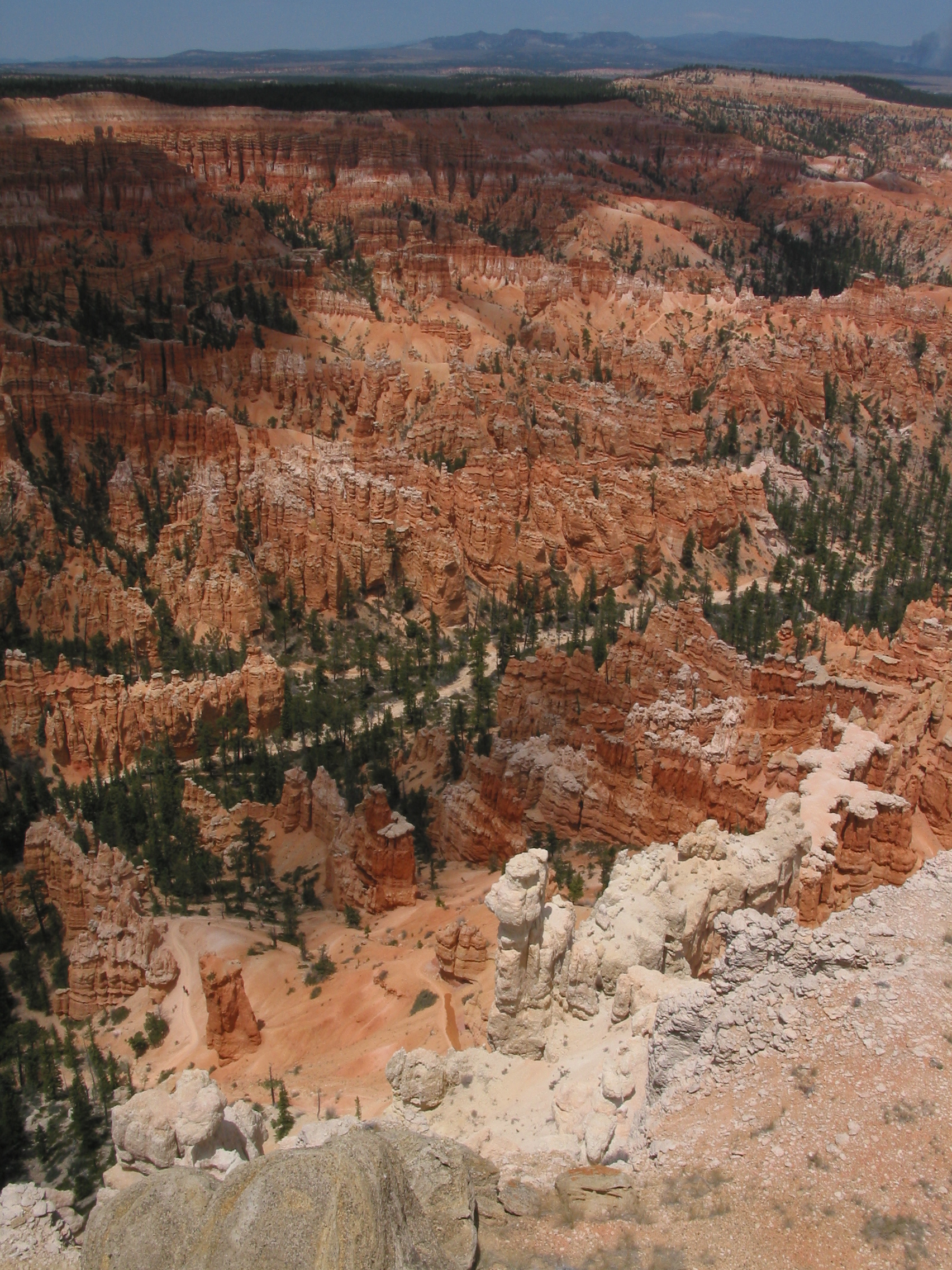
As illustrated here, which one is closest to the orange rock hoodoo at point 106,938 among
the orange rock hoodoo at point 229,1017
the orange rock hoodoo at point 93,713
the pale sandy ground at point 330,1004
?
the pale sandy ground at point 330,1004

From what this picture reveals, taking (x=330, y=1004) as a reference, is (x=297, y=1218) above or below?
above

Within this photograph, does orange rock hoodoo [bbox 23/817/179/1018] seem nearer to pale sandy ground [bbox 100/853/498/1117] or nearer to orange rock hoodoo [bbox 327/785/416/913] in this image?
pale sandy ground [bbox 100/853/498/1117]

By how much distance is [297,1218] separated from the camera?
8.15m

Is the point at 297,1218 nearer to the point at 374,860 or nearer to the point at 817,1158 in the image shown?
the point at 817,1158

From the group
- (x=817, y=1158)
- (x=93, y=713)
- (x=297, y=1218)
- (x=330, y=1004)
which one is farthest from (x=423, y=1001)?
(x=93, y=713)

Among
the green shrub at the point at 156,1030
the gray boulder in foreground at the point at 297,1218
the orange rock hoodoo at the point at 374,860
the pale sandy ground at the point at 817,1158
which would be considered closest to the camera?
the gray boulder in foreground at the point at 297,1218

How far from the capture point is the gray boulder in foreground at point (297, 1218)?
8102 millimetres

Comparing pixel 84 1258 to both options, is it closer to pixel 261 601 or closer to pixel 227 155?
pixel 261 601

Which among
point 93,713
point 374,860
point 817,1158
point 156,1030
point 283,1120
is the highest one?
point 817,1158

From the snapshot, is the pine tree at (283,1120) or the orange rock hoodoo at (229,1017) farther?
the orange rock hoodoo at (229,1017)

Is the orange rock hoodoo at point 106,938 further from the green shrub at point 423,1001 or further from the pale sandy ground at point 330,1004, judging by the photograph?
the green shrub at point 423,1001

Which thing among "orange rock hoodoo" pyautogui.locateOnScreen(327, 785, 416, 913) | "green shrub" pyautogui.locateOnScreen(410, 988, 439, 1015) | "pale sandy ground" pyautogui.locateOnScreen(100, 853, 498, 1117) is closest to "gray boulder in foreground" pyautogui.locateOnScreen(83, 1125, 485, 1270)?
"pale sandy ground" pyautogui.locateOnScreen(100, 853, 498, 1117)

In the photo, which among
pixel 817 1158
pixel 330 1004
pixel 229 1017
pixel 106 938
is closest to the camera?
pixel 817 1158

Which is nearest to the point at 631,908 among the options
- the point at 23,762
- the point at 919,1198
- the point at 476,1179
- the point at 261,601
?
the point at 476,1179
